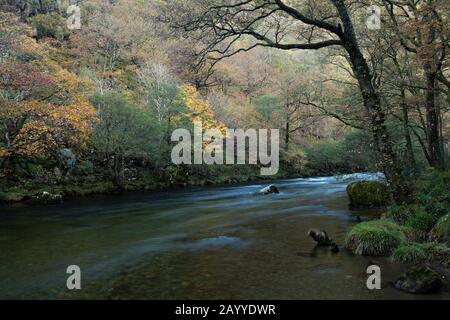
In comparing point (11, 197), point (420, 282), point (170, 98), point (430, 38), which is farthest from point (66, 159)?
point (420, 282)

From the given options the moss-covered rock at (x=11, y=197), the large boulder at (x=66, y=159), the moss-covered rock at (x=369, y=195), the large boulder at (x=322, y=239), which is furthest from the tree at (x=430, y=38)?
the large boulder at (x=66, y=159)

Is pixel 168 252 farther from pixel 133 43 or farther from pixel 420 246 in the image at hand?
pixel 133 43

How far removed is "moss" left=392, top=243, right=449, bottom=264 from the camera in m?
7.88

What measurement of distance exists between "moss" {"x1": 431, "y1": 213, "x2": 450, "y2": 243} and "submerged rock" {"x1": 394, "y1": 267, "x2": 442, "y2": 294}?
7.99ft

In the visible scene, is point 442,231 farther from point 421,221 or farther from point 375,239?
point 375,239

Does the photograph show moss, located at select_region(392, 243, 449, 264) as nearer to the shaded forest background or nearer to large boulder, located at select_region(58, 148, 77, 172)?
the shaded forest background

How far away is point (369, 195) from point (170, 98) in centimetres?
2011

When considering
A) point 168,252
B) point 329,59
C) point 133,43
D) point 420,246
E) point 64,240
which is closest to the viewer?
point 420,246

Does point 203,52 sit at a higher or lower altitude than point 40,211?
higher

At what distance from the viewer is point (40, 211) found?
17969mm

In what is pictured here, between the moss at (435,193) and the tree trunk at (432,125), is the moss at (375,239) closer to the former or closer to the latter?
the moss at (435,193)

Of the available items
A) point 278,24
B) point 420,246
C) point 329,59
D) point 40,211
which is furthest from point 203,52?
point 329,59

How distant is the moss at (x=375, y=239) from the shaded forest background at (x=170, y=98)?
2.44 m
